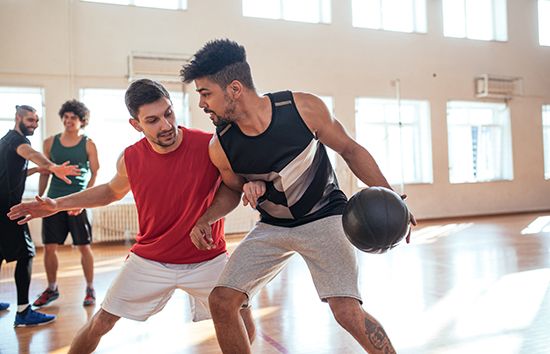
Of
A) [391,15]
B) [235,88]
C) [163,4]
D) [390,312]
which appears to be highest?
[391,15]

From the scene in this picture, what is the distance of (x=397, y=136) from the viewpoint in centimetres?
978

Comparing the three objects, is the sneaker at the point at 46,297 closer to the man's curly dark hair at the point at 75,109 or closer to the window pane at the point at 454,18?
the man's curly dark hair at the point at 75,109

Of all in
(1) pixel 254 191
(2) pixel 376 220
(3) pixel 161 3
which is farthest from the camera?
(3) pixel 161 3

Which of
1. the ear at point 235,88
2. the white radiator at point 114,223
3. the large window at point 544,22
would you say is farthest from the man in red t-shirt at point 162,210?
the large window at point 544,22

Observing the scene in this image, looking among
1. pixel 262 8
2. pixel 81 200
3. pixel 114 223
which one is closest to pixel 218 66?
pixel 81 200

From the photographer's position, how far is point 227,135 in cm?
197

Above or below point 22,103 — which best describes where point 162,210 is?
below

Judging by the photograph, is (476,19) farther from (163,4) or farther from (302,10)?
(163,4)

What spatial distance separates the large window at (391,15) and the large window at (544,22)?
3.18m

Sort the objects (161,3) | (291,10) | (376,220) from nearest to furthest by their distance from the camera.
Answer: (376,220)
(161,3)
(291,10)

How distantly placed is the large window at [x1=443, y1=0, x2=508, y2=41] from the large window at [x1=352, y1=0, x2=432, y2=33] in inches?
25.7

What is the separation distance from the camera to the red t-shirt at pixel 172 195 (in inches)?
83.7

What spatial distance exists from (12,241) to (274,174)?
83.5 inches

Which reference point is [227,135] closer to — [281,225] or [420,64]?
[281,225]
